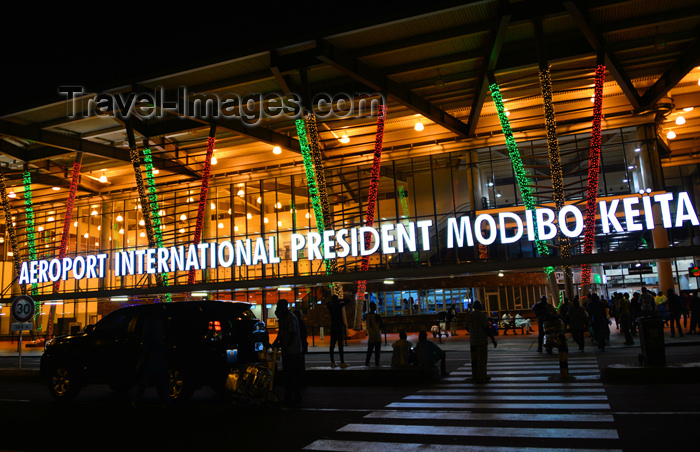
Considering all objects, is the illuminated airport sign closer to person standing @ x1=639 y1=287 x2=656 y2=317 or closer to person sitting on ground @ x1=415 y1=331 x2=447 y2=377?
person standing @ x1=639 y1=287 x2=656 y2=317

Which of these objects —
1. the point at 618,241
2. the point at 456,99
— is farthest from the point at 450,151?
the point at 618,241

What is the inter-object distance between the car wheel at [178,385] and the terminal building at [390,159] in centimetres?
1340

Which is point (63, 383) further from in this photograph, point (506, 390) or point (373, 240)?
point (373, 240)

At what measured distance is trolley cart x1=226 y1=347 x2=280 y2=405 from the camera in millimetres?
9977

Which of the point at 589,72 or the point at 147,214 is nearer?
the point at 589,72

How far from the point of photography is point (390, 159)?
3591 cm

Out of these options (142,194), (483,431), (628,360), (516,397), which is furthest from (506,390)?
(142,194)

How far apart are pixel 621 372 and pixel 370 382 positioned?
5.30 meters

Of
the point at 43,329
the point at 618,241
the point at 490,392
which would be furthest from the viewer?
the point at 43,329

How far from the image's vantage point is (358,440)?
718cm

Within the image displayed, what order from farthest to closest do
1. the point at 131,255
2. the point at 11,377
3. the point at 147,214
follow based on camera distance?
the point at 131,255
the point at 147,214
the point at 11,377

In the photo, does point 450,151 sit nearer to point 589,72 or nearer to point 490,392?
point 589,72

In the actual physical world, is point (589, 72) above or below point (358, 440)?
above

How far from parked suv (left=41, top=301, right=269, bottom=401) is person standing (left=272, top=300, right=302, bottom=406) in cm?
89
